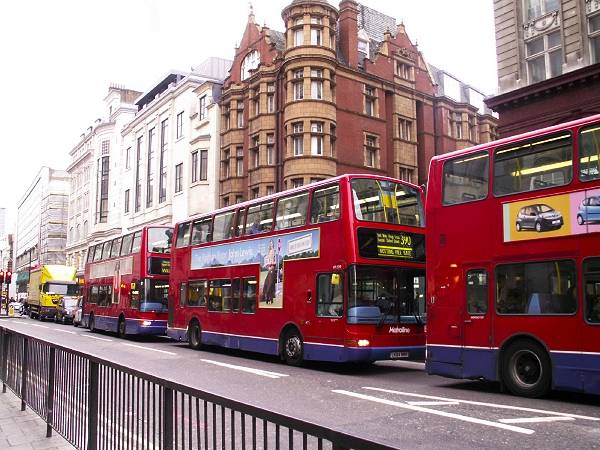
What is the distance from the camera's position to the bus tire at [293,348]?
14.6 metres

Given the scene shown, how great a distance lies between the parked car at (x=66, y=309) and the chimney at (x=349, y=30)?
22952 millimetres

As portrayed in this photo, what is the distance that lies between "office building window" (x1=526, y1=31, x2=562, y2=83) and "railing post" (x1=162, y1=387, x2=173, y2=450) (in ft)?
76.5

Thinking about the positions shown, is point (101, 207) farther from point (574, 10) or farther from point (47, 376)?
point (47, 376)

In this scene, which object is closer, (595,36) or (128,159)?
(595,36)

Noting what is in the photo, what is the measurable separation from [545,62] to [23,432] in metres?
23.1

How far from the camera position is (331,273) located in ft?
44.8

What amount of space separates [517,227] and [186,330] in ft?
43.1

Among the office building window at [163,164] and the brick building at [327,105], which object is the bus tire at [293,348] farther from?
the office building window at [163,164]

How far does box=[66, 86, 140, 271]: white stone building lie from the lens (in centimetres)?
6216

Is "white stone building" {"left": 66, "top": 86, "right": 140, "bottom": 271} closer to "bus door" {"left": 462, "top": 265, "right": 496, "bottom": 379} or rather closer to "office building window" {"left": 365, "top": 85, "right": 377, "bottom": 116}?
"office building window" {"left": 365, "top": 85, "right": 377, "bottom": 116}

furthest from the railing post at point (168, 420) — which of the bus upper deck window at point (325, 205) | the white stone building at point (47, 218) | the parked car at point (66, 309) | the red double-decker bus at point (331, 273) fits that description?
the white stone building at point (47, 218)

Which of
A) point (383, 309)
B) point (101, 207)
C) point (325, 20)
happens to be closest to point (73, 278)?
point (101, 207)

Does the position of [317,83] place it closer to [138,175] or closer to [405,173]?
[405,173]

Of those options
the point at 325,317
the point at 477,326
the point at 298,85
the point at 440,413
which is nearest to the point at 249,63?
the point at 298,85
